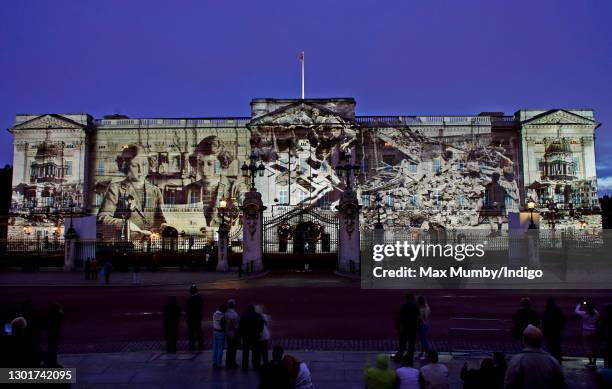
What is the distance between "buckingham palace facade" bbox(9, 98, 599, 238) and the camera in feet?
180

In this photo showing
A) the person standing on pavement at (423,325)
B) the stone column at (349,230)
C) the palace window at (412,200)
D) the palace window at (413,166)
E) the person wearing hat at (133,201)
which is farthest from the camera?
the palace window at (413,166)

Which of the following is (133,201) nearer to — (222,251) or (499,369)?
(222,251)

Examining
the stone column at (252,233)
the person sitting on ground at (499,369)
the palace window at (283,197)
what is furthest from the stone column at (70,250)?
the person sitting on ground at (499,369)

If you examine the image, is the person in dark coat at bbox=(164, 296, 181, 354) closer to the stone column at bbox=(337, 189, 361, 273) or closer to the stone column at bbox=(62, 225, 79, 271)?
the stone column at bbox=(337, 189, 361, 273)

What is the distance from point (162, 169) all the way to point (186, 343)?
150 feet

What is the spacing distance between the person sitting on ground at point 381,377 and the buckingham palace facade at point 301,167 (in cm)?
4788

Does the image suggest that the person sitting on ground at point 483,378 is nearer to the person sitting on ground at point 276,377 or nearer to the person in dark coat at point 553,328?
the person sitting on ground at point 276,377

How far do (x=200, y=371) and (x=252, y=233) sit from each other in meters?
22.0

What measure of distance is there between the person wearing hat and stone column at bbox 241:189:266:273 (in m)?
26.2

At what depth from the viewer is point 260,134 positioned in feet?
181

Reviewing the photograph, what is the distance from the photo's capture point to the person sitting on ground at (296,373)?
6.55 metres

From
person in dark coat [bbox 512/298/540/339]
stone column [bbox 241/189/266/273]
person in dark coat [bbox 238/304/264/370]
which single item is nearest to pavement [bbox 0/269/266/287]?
stone column [bbox 241/189/266/273]

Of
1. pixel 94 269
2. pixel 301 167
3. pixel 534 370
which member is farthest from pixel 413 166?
pixel 534 370

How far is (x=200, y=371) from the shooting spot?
9.68 meters
